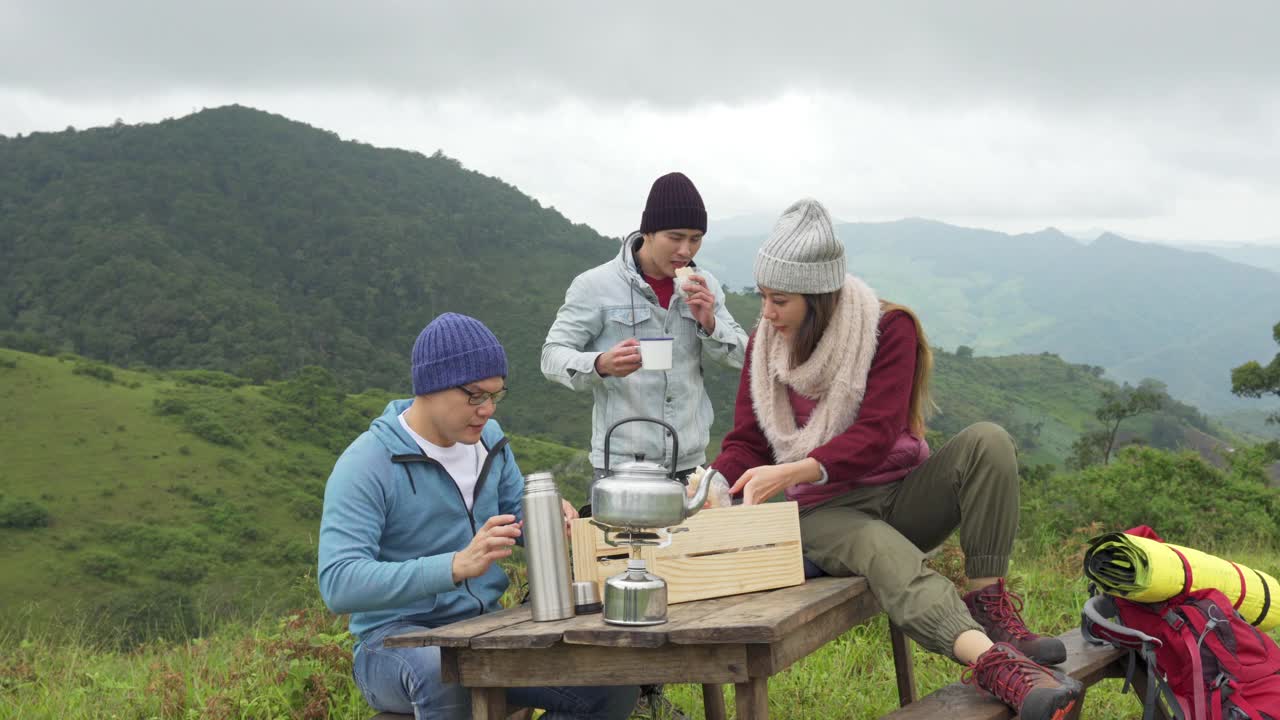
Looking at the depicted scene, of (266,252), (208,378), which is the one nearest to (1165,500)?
(208,378)

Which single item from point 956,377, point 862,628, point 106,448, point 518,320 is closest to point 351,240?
point 518,320

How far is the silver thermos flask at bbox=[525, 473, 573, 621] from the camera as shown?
2.42 metres

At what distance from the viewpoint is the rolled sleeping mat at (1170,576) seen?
9.66 feet

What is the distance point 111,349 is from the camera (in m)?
72.6

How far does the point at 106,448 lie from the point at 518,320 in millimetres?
32376

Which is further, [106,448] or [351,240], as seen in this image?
[351,240]

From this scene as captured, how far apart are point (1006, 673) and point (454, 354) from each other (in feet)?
5.33

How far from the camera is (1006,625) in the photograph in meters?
2.98

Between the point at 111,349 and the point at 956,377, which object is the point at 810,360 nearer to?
the point at 956,377

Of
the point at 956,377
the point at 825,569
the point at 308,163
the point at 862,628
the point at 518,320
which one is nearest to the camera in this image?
the point at 825,569

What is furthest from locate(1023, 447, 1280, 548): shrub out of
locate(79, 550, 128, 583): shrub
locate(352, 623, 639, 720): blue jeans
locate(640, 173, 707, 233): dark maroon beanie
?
locate(79, 550, 128, 583): shrub

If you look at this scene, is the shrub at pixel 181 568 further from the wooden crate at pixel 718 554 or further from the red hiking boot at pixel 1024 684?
the red hiking boot at pixel 1024 684

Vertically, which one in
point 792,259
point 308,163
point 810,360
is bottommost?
point 810,360

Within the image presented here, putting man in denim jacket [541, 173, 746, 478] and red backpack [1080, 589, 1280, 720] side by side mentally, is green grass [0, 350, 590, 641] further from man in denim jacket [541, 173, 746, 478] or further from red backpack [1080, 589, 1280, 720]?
red backpack [1080, 589, 1280, 720]
